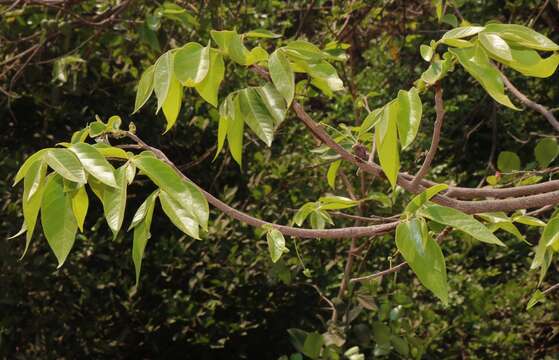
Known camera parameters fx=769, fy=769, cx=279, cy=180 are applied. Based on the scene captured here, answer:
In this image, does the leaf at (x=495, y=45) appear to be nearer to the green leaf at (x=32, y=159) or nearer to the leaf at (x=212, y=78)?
the leaf at (x=212, y=78)

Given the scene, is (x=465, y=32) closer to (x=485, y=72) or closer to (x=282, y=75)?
(x=485, y=72)

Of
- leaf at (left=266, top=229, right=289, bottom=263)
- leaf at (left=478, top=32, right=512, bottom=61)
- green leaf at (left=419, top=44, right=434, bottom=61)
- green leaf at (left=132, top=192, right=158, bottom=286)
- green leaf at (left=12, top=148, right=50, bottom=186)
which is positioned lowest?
leaf at (left=266, top=229, right=289, bottom=263)

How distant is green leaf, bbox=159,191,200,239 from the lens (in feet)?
3.87

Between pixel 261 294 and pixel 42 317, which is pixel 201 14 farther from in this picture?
pixel 42 317

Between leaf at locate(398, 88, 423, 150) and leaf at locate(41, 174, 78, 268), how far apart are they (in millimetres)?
511

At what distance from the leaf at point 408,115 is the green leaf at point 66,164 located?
0.48m

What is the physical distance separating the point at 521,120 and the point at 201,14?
2.11 m

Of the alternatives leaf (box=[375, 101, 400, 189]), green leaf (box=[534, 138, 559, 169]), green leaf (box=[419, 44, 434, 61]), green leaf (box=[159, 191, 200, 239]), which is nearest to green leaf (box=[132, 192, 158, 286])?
green leaf (box=[159, 191, 200, 239])

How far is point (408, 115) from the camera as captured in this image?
120 centimetres

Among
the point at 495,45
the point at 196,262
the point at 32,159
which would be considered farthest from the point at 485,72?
the point at 196,262

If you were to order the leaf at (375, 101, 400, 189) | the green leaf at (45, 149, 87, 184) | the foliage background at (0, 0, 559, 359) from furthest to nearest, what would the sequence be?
the foliage background at (0, 0, 559, 359), the leaf at (375, 101, 400, 189), the green leaf at (45, 149, 87, 184)

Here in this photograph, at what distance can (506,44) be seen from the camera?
1.12 m

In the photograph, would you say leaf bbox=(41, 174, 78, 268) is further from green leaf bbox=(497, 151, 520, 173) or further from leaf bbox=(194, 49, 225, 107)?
green leaf bbox=(497, 151, 520, 173)

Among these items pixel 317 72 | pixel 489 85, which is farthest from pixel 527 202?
pixel 317 72
